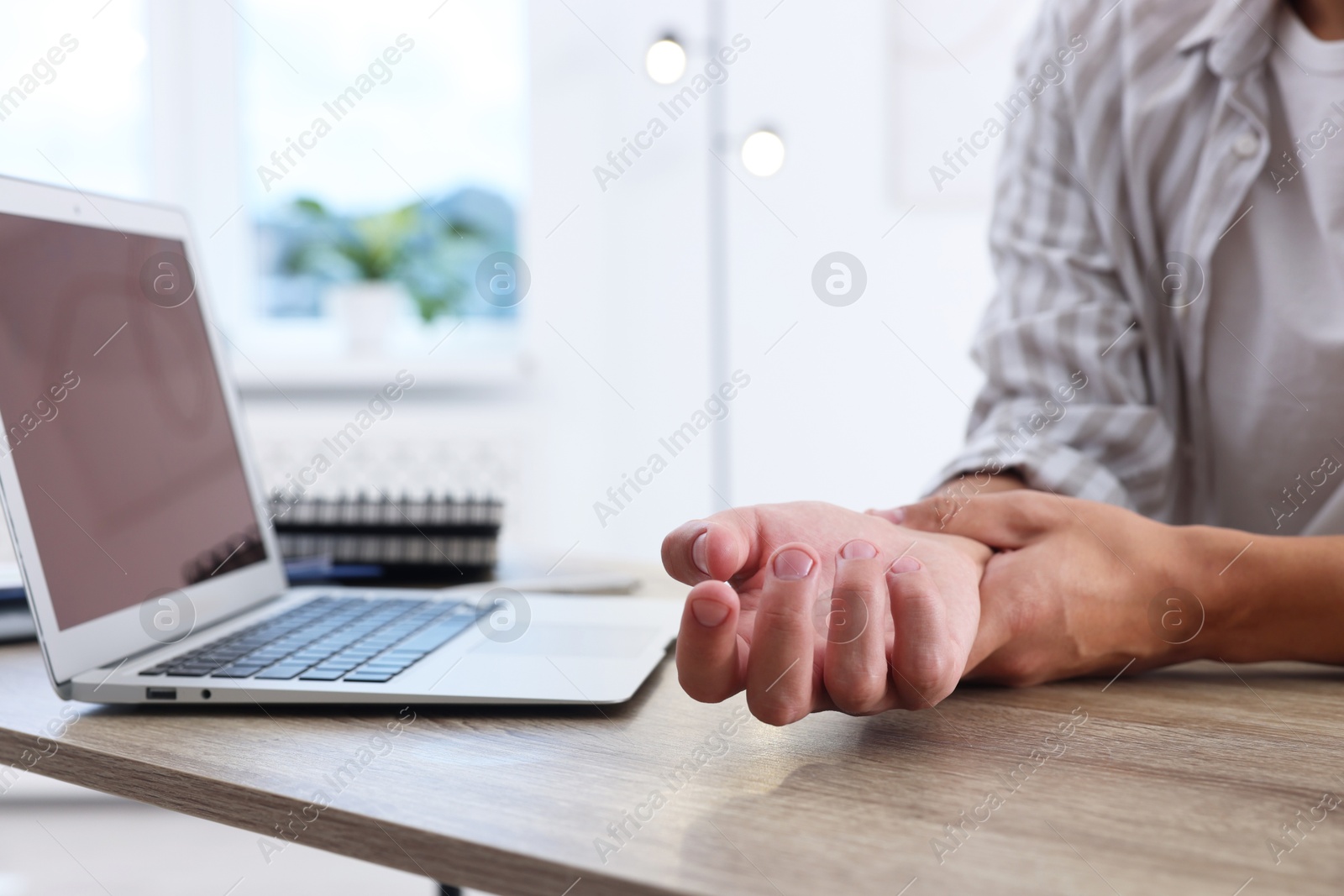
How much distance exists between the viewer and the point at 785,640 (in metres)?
0.40

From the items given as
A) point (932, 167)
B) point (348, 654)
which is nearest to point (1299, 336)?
point (348, 654)

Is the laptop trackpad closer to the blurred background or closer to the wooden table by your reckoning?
the wooden table

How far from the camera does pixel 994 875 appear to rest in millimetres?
310

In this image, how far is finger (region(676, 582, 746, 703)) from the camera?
0.40 metres

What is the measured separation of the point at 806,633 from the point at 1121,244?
653 millimetres

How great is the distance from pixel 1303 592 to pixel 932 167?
6.10 feet

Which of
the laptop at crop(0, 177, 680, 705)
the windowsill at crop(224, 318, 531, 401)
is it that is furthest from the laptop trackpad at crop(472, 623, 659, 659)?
the windowsill at crop(224, 318, 531, 401)

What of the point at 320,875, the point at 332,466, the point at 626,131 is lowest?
the point at 320,875

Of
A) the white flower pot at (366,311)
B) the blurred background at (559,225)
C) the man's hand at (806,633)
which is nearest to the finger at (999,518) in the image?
the man's hand at (806,633)

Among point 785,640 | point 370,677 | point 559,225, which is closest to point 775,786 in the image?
point 785,640

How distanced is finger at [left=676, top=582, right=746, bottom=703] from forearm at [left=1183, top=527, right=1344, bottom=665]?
1.08 ft

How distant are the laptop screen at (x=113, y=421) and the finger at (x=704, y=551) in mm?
341

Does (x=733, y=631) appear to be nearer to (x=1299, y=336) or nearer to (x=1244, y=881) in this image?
(x=1244, y=881)

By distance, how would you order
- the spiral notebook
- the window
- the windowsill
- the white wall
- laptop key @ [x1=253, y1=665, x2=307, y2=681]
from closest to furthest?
1. laptop key @ [x1=253, y1=665, x2=307, y2=681]
2. the spiral notebook
3. the white wall
4. the windowsill
5. the window
